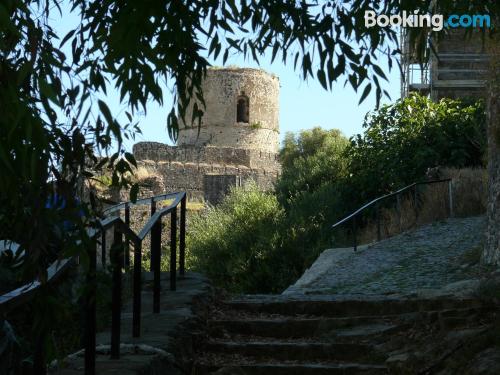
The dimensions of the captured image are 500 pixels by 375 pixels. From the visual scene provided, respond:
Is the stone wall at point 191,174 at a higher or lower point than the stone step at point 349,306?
higher

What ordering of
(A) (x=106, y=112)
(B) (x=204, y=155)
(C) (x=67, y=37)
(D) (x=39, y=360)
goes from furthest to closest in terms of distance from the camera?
(B) (x=204, y=155) → (C) (x=67, y=37) → (D) (x=39, y=360) → (A) (x=106, y=112)

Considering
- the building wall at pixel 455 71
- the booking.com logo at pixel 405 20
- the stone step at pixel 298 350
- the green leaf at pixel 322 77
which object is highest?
the building wall at pixel 455 71

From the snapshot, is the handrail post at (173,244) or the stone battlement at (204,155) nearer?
the handrail post at (173,244)

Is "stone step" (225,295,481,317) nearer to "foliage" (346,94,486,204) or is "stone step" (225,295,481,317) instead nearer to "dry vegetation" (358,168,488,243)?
"dry vegetation" (358,168,488,243)

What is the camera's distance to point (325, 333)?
6.53 meters

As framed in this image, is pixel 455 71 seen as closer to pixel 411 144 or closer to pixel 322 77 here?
pixel 411 144

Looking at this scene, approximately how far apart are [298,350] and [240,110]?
42.2m

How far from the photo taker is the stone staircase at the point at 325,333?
5734 millimetres

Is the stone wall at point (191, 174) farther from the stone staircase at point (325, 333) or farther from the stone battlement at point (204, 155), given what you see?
the stone staircase at point (325, 333)

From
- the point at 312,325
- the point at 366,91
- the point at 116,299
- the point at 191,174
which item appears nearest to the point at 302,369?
the point at 312,325

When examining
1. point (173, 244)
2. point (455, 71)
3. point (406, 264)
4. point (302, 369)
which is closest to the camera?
point (302, 369)

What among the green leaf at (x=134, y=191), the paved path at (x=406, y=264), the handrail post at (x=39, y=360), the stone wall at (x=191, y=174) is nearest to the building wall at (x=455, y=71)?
the paved path at (x=406, y=264)

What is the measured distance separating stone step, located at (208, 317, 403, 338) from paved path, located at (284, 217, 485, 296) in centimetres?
190

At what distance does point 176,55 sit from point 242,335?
3.08 metres
